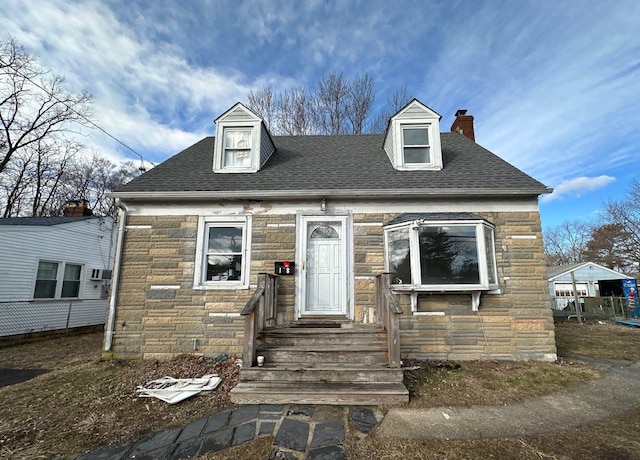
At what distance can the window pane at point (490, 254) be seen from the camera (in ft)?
19.2

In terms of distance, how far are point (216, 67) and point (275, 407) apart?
11340 mm

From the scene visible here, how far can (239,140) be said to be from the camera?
7.40 meters

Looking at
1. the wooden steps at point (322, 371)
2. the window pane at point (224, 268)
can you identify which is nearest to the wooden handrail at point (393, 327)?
the wooden steps at point (322, 371)

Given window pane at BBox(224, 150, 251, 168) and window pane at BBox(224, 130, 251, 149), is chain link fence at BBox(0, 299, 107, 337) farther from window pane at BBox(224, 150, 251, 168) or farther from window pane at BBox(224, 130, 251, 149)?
window pane at BBox(224, 130, 251, 149)

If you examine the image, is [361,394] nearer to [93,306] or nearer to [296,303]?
[296,303]

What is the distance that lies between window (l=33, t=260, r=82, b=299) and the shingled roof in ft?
22.4

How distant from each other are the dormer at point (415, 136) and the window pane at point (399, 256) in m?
2.11

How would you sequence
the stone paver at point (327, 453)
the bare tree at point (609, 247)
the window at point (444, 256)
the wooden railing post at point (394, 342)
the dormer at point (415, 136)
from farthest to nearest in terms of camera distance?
the bare tree at point (609, 247)
the dormer at point (415, 136)
the window at point (444, 256)
the wooden railing post at point (394, 342)
the stone paver at point (327, 453)

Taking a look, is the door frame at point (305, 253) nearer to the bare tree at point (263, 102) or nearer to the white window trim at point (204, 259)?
the white window trim at point (204, 259)

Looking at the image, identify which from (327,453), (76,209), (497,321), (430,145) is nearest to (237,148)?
(430,145)

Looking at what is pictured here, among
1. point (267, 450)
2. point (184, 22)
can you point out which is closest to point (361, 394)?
point (267, 450)

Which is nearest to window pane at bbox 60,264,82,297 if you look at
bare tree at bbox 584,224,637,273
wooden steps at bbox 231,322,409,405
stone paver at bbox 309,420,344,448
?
wooden steps at bbox 231,322,409,405

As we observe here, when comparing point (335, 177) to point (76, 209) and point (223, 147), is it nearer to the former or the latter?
point (223, 147)

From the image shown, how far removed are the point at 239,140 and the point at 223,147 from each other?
0.46 m
